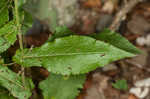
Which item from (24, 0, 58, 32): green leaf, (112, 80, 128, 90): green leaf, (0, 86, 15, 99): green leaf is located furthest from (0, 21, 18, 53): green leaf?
(112, 80, 128, 90): green leaf

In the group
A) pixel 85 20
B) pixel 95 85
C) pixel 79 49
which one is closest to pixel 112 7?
pixel 85 20

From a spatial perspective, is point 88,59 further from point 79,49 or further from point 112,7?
point 112,7

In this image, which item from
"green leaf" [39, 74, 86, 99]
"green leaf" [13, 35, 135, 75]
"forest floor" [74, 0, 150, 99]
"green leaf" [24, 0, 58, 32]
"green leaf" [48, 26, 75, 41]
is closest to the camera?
"green leaf" [13, 35, 135, 75]

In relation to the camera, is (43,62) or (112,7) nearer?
(43,62)

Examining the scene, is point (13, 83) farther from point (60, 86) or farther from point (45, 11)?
point (45, 11)

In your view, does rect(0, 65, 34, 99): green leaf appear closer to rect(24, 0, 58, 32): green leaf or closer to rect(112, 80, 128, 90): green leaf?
rect(24, 0, 58, 32): green leaf

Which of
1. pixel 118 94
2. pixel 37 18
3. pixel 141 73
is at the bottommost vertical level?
pixel 118 94
